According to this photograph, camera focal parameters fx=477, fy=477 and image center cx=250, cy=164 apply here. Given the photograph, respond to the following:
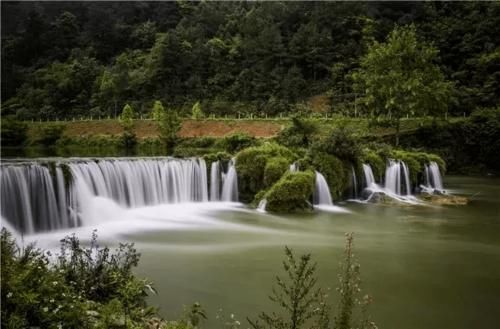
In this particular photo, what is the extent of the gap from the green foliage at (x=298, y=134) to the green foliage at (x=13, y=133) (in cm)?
2527

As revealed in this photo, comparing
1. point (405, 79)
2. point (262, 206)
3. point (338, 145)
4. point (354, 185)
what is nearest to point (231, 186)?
point (262, 206)

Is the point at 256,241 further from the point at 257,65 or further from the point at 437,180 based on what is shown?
the point at 257,65

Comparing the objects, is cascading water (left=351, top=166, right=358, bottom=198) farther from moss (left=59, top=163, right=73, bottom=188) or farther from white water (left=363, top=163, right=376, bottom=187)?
moss (left=59, top=163, right=73, bottom=188)

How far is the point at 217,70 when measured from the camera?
56656 millimetres

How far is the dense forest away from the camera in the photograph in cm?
4903

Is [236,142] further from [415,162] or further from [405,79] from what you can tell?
[415,162]

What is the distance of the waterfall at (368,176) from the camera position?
21500 millimetres

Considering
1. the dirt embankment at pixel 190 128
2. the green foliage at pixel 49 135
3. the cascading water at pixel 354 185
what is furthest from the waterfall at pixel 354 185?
the green foliage at pixel 49 135

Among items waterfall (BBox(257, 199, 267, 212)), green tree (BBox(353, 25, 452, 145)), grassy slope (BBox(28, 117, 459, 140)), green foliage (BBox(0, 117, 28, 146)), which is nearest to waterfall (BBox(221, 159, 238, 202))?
waterfall (BBox(257, 199, 267, 212))

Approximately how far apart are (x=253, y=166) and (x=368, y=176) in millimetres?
5615

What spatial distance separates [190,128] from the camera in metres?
43.7

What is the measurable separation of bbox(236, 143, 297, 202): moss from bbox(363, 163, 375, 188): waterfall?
3.60 meters

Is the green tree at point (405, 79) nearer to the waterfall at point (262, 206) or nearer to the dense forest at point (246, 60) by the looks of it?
the dense forest at point (246, 60)

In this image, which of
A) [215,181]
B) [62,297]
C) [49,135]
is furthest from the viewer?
[49,135]
